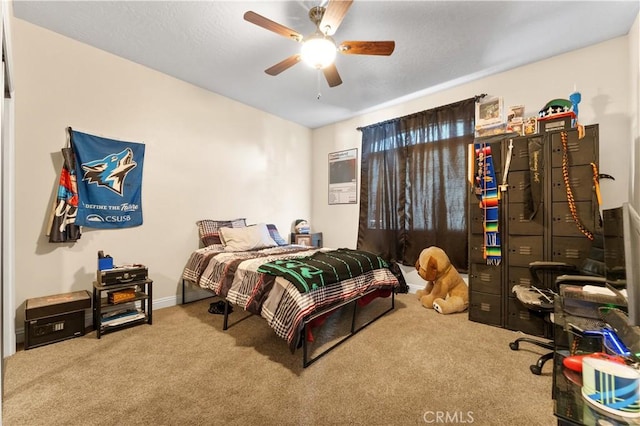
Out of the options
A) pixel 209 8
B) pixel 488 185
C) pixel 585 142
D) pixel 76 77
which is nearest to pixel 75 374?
pixel 76 77

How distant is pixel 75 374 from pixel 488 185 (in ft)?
12.2

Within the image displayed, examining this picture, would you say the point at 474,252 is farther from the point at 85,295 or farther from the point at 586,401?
the point at 85,295

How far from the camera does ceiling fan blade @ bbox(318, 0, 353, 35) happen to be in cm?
167

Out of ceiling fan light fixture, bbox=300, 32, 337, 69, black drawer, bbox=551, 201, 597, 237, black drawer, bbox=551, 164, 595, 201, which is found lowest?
black drawer, bbox=551, 201, 597, 237

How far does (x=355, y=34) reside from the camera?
2.40 m

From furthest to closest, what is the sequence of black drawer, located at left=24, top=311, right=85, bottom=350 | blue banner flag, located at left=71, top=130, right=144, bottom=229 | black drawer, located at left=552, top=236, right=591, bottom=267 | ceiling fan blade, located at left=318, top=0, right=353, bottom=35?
blue banner flag, located at left=71, top=130, right=144, bottom=229
black drawer, located at left=552, top=236, right=591, bottom=267
black drawer, located at left=24, top=311, right=85, bottom=350
ceiling fan blade, located at left=318, top=0, right=353, bottom=35

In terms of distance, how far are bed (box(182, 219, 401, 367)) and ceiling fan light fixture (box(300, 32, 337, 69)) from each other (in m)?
1.67

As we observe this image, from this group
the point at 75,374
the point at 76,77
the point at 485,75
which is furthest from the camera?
the point at 485,75

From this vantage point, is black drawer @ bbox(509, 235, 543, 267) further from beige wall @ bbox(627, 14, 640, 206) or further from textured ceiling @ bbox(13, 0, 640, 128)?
textured ceiling @ bbox(13, 0, 640, 128)

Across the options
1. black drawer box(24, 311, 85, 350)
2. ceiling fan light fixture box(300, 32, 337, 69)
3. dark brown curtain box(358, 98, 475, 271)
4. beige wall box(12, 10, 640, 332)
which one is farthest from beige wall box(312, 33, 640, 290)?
black drawer box(24, 311, 85, 350)

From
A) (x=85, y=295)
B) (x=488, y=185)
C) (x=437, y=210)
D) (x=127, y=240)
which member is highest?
(x=488, y=185)

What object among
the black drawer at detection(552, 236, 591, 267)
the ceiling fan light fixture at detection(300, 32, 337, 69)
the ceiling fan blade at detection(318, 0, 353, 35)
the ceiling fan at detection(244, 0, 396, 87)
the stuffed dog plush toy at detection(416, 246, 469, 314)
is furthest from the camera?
the stuffed dog plush toy at detection(416, 246, 469, 314)

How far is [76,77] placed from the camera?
2.53 metres

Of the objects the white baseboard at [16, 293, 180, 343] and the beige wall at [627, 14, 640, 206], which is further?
the white baseboard at [16, 293, 180, 343]
